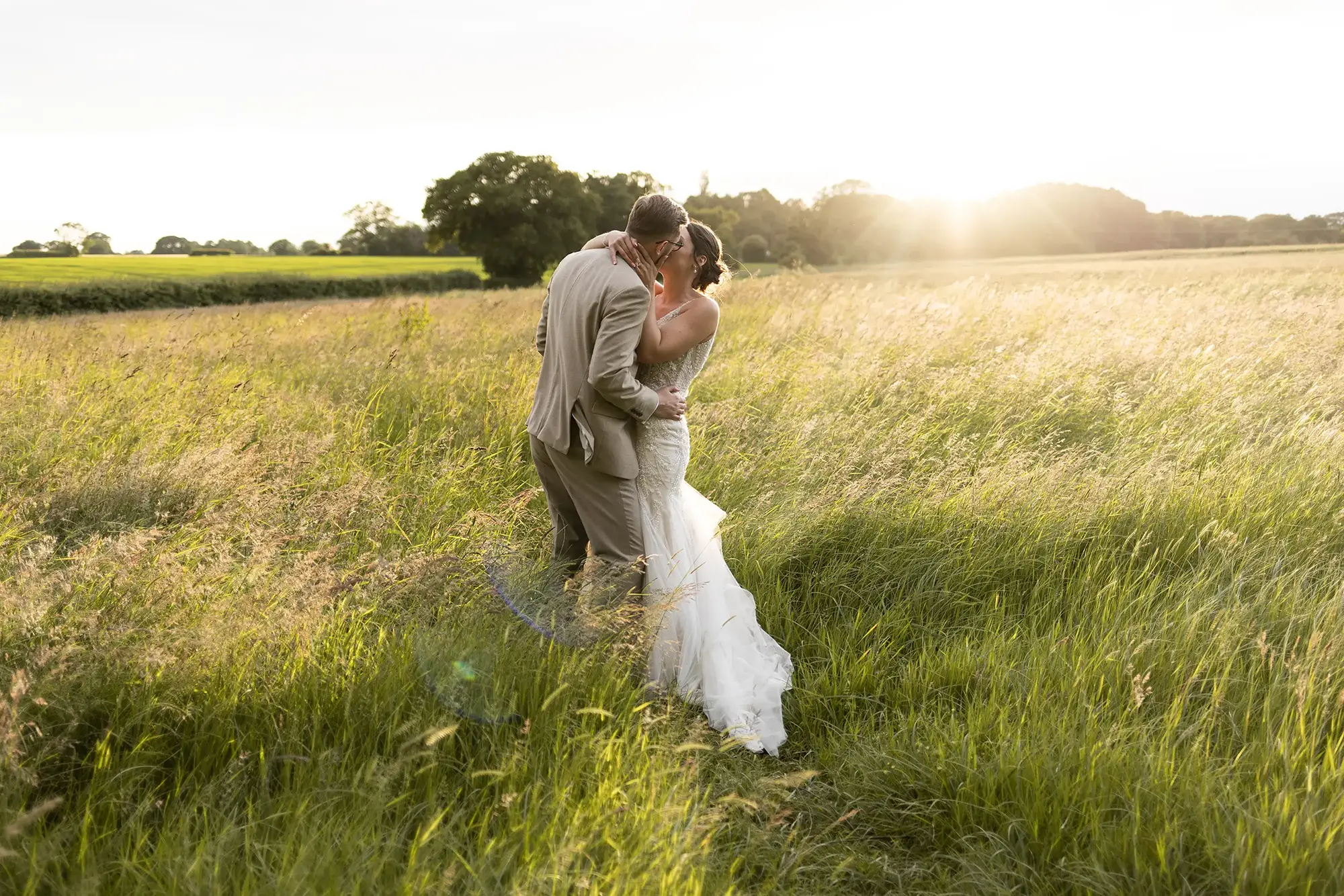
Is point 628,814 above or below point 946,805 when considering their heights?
above

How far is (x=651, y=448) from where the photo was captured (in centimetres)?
351

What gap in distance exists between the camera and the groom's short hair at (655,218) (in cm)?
309

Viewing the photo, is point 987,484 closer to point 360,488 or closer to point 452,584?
point 452,584

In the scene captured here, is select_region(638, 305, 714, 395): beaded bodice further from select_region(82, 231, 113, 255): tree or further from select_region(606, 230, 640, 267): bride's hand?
select_region(82, 231, 113, 255): tree

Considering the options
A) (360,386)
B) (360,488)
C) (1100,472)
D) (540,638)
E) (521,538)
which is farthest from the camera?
(360,386)

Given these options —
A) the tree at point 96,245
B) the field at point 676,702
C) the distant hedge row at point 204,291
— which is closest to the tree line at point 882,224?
the distant hedge row at point 204,291

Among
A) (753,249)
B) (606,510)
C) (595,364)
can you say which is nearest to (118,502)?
(606,510)

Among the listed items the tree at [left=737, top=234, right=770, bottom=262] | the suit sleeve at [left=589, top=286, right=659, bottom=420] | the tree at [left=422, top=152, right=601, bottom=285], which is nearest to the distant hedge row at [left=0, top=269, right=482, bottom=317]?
the tree at [left=422, top=152, right=601, bottom=285]

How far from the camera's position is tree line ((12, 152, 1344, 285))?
46562 mm

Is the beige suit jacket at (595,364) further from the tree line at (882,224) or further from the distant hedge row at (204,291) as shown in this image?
the tree line at (882,224)

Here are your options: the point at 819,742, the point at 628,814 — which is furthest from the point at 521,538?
the point at 628,814

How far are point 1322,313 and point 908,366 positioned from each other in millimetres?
6489

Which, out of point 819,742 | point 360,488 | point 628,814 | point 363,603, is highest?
point 360,488

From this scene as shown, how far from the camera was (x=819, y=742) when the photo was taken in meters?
3.08
